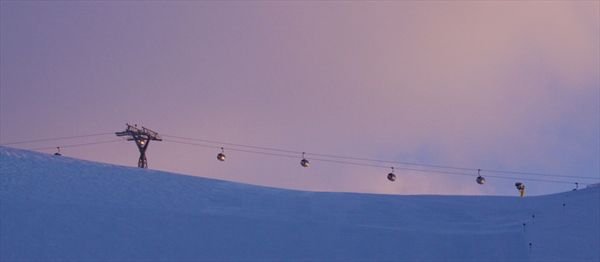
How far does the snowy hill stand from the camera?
13125mm

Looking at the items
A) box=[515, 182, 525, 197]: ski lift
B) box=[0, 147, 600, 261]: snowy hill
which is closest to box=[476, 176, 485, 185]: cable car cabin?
box=[515, 182, 525, 197]: ski lift

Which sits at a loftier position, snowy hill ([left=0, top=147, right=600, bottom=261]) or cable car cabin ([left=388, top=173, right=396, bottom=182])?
cable car cabin ([left=388, top=173, right=396, bottom=182])

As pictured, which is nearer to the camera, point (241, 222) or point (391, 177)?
point (241, 222)

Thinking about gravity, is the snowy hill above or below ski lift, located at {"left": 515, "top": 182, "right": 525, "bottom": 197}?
below

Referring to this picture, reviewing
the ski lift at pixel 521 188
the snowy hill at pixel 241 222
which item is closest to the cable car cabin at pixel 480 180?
the ski lift at pixel 521 188

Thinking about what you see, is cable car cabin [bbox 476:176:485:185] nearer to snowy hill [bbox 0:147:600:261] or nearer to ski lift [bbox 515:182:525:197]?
ski lift [bbox 515:182:525:197]

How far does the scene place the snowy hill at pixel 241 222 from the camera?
43.1ft

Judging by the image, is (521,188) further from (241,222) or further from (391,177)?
(241,222)

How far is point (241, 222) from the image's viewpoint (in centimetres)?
1402

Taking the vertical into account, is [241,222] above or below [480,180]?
below

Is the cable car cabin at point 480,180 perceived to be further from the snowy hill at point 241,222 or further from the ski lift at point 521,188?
the snowy hill at point 241,222

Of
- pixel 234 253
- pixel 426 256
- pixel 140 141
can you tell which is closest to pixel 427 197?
pixel 426 256

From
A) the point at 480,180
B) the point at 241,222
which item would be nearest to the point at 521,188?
the point at 480,180

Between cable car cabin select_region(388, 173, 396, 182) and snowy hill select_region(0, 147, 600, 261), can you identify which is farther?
cable car cabin select_region(388, 173, 396, 182)
